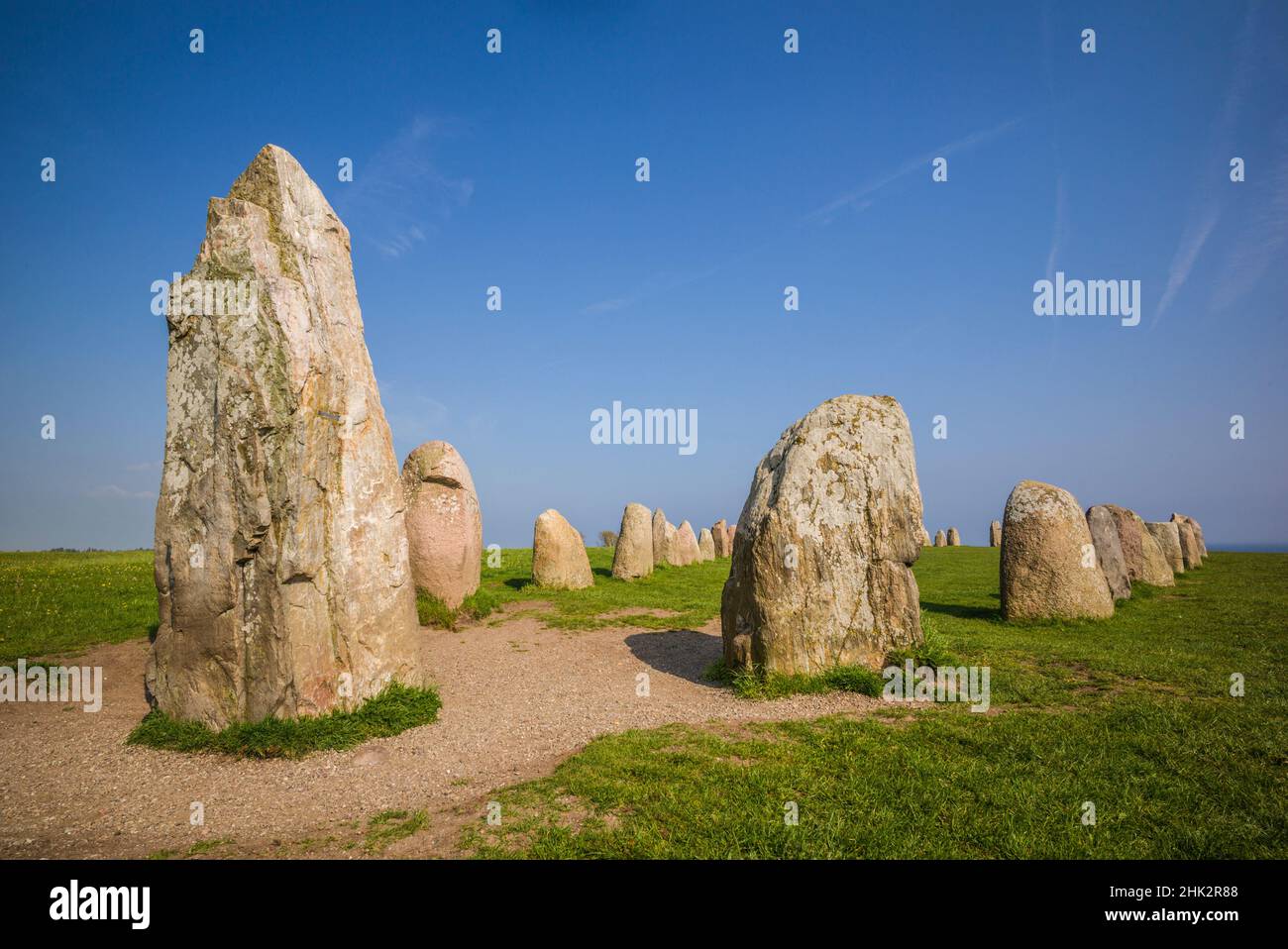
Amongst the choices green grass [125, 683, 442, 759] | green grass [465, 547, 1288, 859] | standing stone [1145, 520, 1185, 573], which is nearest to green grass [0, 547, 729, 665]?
green grass [125, 683, 442, 759]

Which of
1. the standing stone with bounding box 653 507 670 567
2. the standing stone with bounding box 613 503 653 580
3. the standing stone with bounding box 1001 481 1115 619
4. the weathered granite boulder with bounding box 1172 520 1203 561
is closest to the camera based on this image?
the standing stone with bounding box 1001 481 1115 619

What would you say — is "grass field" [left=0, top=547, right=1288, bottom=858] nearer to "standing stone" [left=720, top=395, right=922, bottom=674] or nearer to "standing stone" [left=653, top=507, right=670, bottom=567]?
"standing stone" [left=720, top=395, right=922, bottom=674]

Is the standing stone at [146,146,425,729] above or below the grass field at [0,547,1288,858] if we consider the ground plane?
above

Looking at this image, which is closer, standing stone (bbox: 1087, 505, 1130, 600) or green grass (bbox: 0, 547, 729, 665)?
green grass (bbox: 0, 547, 729, 665)

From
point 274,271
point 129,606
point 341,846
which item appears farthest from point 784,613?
point 129,606

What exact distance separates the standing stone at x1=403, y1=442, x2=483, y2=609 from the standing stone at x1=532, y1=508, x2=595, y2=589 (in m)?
3.80

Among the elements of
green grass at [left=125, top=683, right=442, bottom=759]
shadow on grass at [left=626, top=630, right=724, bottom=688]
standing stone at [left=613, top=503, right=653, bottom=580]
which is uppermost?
standing stone at [left=613, top=503, right=653, bottom=580]

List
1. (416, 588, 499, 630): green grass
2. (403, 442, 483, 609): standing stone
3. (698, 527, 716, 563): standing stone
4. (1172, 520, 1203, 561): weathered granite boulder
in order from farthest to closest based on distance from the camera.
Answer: (698, 527, 716, 563): standing stone, (1172, 520, 1203, 561): weathered granite boulder, (403, 442, 483, 609): standing stone, (416, 588, 499, 630): green grass

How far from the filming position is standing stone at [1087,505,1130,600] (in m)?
16.0

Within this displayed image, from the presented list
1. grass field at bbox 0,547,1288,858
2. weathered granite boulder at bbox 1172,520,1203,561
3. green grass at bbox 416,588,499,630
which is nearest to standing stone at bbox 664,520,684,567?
green grass at bbox 416,588,499,630

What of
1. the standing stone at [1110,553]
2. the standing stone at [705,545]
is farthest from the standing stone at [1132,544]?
the standing stone at [705,545]

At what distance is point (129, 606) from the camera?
607 inches

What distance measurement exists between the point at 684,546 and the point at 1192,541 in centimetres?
2173
